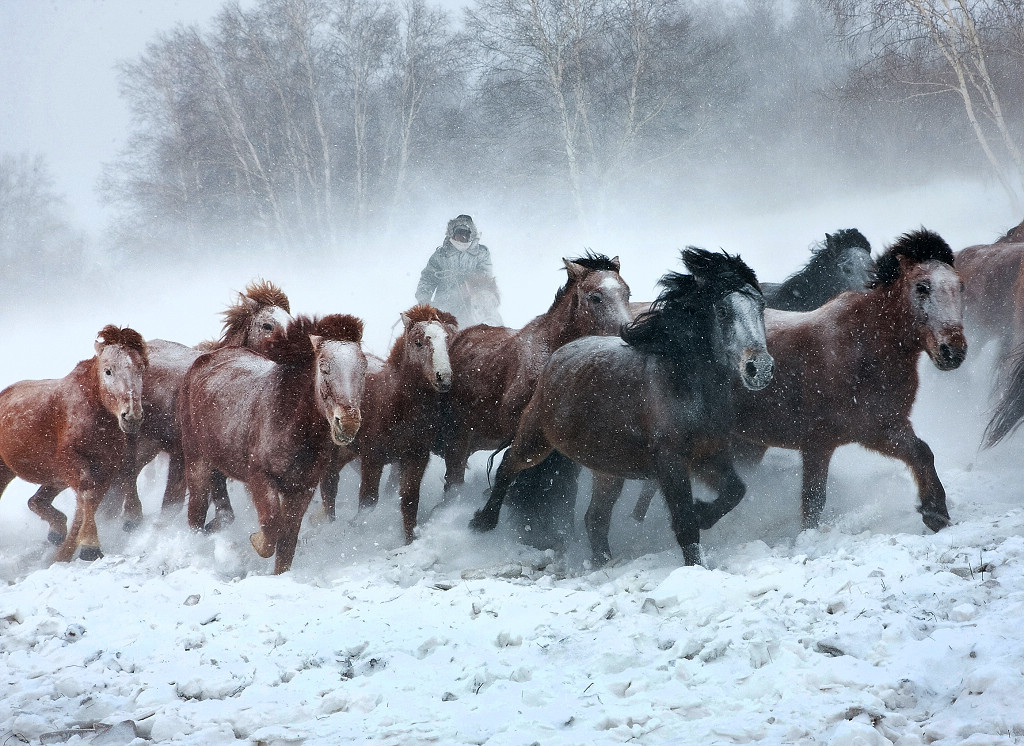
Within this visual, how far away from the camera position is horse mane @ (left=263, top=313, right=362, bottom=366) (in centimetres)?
548

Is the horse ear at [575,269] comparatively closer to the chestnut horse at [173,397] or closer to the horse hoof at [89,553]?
the chestnut horse at [173,397]

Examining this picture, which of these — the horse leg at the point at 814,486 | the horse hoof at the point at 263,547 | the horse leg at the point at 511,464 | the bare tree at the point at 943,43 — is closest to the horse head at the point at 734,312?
the horse leg at the point at 814,486

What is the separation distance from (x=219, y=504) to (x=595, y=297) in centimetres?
388

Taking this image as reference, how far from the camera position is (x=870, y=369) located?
205 inches

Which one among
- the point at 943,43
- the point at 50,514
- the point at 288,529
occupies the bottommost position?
the point at 288,529

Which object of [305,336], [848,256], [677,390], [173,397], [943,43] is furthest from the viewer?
[943,43]

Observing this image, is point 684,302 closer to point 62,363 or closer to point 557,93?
point 557,93

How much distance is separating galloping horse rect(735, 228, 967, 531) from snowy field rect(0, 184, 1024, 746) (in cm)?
50

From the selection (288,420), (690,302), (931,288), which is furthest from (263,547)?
(931,288)

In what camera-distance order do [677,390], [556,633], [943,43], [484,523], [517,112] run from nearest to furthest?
[556,633] < [677,390] < [484,523] < [943,43] < [517,112]

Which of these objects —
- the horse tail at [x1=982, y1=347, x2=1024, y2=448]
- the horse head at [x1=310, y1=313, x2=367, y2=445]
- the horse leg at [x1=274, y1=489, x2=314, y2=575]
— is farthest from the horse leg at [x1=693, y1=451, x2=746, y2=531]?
the horse leg at [x1=274, y1=489, x2=314, y2=575]

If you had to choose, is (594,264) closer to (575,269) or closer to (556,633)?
(575,269)

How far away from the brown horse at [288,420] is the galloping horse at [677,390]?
159 cm

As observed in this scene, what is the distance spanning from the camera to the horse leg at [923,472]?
15.8ft
